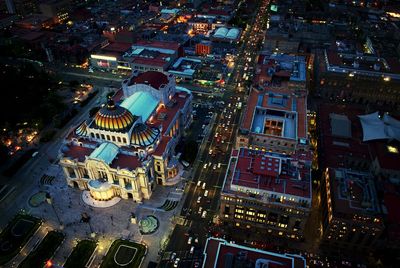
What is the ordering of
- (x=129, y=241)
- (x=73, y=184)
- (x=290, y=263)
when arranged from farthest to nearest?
(x=73, y=184), (x=129, y=241), (x=290, y=263)

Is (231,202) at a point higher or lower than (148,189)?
higher

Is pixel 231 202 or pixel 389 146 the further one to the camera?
pixel 389 146

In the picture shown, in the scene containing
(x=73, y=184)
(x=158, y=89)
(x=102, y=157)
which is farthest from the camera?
(x=158, y=89)

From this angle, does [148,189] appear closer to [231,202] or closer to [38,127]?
[231,202]

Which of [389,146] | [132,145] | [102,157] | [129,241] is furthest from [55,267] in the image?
[389,146]

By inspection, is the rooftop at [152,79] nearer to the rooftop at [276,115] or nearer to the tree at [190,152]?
the tree at [190,152]
